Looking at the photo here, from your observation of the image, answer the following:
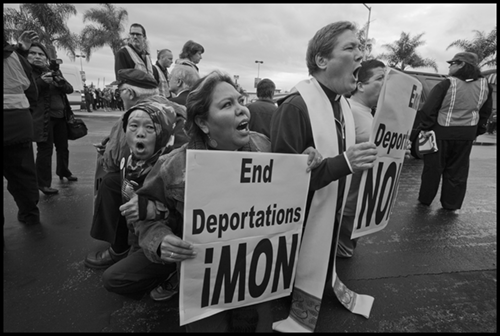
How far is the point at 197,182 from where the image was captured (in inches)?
53.3

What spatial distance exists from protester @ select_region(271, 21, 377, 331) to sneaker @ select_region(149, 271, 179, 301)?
2.75 ft

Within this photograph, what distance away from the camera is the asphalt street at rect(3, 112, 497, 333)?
197cm

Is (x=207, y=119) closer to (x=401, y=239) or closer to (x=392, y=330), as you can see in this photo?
(x=392, y=330)

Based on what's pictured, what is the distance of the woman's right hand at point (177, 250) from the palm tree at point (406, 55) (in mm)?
31690

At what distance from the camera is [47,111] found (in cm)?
408

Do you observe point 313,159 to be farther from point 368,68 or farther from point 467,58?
point 467,58

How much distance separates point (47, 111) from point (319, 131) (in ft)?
13.1

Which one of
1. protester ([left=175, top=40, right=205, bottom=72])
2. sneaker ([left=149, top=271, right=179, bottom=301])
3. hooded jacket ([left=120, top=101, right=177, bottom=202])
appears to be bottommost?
sneaker ([left=149, top=271, right=179, bottom=301])

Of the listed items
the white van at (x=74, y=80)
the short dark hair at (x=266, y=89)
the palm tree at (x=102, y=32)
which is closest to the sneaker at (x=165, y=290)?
the short dark hair at (x=266, y=89)

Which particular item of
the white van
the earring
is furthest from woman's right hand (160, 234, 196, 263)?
the white van

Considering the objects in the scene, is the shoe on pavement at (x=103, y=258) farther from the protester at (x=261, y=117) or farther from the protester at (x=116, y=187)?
the protester at (x=261, y=117)

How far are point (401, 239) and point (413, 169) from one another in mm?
4872

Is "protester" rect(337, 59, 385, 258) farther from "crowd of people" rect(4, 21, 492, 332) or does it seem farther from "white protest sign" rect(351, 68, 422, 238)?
"white protest sign" rect(351, 68, 422, 238)

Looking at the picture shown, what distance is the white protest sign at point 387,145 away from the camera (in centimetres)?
173
